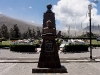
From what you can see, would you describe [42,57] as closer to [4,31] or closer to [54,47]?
[54,47]

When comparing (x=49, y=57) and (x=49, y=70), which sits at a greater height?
(x=49, y=57)

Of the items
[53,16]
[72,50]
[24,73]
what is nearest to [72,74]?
[24,73]

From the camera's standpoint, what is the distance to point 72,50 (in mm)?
31719

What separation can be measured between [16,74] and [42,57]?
2.27 metres

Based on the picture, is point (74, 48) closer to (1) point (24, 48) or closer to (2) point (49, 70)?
(1) point (24, 48)

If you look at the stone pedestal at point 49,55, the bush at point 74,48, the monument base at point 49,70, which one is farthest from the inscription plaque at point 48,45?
the bush at point 74,48

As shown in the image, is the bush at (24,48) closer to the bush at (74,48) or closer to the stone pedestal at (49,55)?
the bush at (74,48)

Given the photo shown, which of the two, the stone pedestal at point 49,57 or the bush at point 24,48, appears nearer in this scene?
the stone pedestal at point 49,57

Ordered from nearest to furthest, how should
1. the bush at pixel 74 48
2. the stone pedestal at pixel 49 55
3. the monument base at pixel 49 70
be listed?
the monument base at pixel 49 70
the stone pedestal at pixel 49 55
the bush at pixel 74 48

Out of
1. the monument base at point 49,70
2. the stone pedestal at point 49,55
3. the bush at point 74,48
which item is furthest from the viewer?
the bush at point 74,48

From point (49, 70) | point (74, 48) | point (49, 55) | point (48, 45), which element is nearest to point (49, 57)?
point (49, 55)

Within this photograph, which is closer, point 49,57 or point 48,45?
point 49,57

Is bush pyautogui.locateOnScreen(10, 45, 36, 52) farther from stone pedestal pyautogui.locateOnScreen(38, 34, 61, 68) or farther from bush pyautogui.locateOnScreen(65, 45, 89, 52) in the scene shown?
stone pedestal pyautogui.locateOnScreen(38, 34, 61, 68)

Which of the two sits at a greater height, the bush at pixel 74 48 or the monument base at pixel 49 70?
the bush at pixel 74 48
